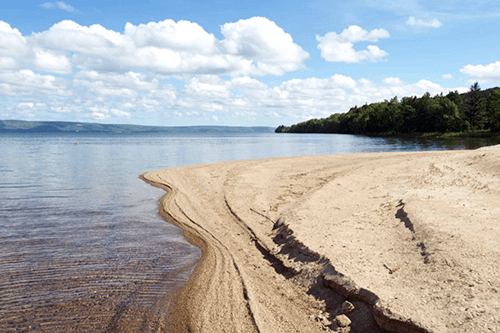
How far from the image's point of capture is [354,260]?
7.31 metres

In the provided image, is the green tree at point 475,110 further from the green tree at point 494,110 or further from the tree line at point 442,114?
the green tree at point 494,110

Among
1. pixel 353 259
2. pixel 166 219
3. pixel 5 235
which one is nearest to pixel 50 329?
pixel 353 259

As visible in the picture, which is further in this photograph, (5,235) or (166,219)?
(166,219)

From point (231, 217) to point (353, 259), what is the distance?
660cm

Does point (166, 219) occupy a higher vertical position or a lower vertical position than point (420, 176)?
lower

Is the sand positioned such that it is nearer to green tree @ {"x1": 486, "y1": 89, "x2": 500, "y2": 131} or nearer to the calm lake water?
the calm lake water

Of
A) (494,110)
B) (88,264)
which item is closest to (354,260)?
(88,264)

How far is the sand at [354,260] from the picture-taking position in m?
5.45

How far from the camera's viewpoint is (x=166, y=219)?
14.1 metres

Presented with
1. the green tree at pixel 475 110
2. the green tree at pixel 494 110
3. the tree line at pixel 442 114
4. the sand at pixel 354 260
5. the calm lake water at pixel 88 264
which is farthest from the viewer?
the green tree at pixel 475 110

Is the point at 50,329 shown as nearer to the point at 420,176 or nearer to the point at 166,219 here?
the point at 166,219

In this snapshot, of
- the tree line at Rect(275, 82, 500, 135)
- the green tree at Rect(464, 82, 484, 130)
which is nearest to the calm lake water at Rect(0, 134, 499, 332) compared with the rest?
the tree line at Rect(275, 82, 500, 135)

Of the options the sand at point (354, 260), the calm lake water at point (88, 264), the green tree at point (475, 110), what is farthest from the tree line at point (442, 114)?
the calm lake water at point (88, 264)

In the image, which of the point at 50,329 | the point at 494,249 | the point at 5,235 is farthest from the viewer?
the point at 5,235
